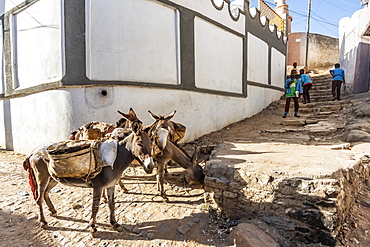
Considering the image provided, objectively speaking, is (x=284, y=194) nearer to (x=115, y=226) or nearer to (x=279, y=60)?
(x=115, y=226)

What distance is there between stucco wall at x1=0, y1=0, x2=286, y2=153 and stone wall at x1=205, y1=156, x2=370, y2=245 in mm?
3327

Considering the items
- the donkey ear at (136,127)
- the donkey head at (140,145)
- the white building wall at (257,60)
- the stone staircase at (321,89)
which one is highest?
the white building wall at (257,60)

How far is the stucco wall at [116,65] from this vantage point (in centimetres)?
536

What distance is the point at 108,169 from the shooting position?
9.46 ft

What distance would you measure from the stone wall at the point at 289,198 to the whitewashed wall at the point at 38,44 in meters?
4.87

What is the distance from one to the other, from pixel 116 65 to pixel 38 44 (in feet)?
8.74

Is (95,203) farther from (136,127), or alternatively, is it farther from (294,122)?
(294,122)

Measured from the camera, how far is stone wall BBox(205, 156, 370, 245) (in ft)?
8.44

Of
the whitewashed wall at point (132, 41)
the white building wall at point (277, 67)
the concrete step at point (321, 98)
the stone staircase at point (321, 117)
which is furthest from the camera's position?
the white building wall at point (277, 67)

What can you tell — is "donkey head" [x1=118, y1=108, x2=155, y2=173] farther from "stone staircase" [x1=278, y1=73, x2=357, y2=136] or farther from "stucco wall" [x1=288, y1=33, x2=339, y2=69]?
"stucco wall" [x1=288, y1=33, x2=339, y2=69]

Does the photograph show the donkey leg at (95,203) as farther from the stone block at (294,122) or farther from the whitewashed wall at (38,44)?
the stone block at (294,122)

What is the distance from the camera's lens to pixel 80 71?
5301 millimetres

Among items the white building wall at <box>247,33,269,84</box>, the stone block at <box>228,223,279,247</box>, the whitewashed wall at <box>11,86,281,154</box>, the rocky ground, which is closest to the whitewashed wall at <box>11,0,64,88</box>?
the whitewashed wall at <box>11,86,281,154</box>

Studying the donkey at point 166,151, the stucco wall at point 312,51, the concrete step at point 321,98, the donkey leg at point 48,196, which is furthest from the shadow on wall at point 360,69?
the donkey leg at point 48,196
